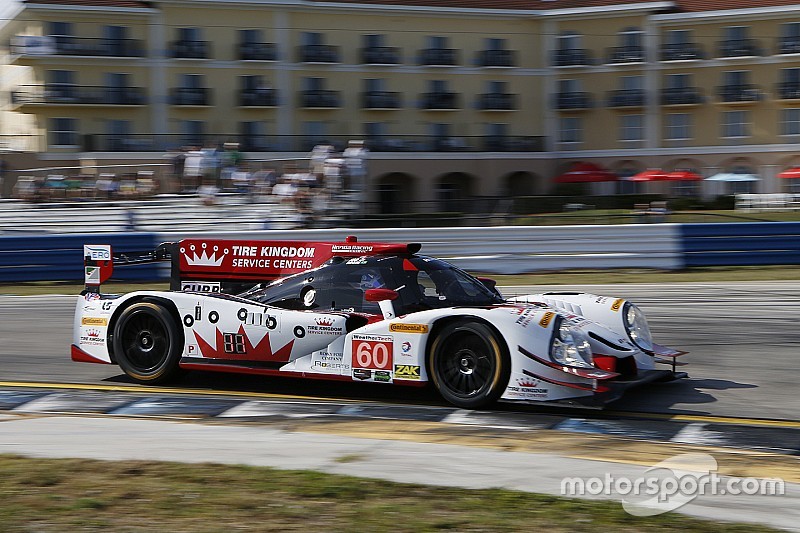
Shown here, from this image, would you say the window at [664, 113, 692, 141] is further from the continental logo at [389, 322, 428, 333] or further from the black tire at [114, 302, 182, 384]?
the continental logo at [389, 322, 428, 333]

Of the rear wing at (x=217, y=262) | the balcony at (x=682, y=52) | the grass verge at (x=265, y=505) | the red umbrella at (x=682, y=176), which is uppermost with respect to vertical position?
the balcony at (x=682, y=52)

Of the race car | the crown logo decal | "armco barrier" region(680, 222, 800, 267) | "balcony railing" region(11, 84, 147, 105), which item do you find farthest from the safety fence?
"balcony railing" region(11, 84, 147, 105)

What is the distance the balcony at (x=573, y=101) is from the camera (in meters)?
49.5

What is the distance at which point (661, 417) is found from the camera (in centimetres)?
690

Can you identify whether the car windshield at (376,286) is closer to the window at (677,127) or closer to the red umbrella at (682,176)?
the red umbrella at (682,176)

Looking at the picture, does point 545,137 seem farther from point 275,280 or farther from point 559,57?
point 275,280

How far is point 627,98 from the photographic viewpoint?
49344 millimetres

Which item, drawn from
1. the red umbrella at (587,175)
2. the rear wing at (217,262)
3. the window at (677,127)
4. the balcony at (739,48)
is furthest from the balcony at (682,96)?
the rear wing at (217,262)

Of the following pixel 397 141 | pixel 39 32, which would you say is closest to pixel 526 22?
pixel 397 141

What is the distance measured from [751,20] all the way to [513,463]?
48.3 metres

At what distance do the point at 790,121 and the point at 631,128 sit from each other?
25.2 ft

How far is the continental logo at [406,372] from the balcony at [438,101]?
40.8 metres

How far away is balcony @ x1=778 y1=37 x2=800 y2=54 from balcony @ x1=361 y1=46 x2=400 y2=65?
18.8 m

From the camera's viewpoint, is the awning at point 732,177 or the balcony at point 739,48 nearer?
the awning at point 732,177
